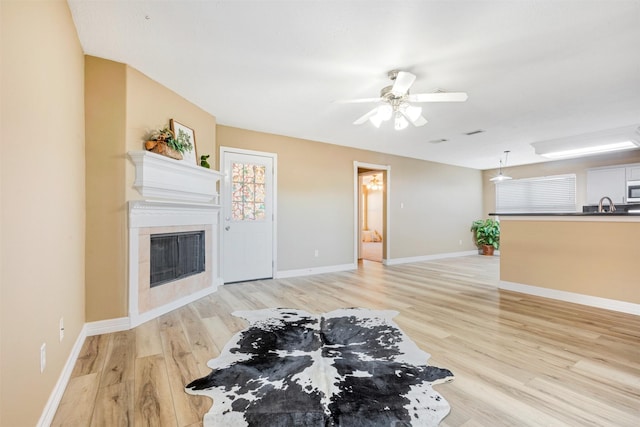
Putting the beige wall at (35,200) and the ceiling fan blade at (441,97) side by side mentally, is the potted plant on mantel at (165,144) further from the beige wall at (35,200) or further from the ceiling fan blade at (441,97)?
the ceiling fan blade at (441,97)

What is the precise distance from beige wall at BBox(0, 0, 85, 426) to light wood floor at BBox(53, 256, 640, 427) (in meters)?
0.33

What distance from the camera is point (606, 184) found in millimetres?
6098

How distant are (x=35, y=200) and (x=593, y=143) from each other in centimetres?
715

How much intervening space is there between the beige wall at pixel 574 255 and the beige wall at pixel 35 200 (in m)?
5.17

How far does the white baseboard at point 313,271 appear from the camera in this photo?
200 inches

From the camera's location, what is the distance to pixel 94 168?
8.76 feet

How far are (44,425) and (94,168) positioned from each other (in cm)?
205

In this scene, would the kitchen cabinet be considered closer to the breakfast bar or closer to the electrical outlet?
the breakfast bar

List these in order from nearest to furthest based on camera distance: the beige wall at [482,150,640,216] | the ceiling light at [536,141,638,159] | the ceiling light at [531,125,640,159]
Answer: the ceiling light at [531,125,640,159], the ceiling light at [536,141,638,159], the beige wall at [482,150,640,216]

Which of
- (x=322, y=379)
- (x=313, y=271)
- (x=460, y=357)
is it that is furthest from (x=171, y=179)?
(x=460, y=357)

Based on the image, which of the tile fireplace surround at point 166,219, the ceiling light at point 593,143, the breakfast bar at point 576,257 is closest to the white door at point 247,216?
the tile fireplace surround at point 166,219

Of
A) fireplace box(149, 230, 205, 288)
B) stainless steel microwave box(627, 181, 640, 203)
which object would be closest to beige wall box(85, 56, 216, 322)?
fireplace box(149, 230, 205, 288)

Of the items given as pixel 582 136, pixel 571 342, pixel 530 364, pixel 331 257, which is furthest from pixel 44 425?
pixel 582 136

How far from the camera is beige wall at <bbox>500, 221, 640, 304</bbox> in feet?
11.0
